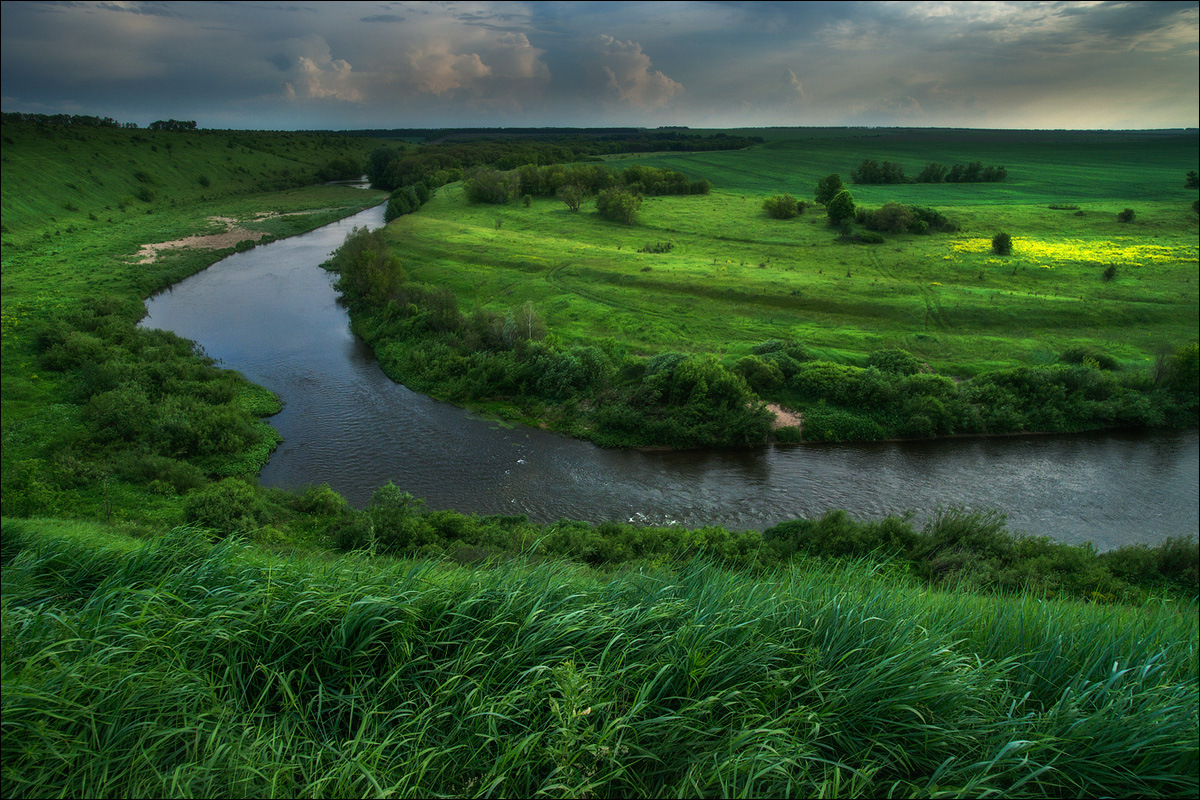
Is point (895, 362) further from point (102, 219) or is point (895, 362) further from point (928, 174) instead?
point (102, 219)

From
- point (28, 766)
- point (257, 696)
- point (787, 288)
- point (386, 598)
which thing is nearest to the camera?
point (28, 766)

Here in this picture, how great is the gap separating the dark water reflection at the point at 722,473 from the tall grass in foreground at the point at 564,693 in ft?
51.1

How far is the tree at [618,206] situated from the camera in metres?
61.8

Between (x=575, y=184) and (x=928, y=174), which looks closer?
(x=575, y=184)

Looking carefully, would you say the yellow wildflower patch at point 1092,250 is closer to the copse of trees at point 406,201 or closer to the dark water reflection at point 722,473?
the dark water reflection at point 722,473

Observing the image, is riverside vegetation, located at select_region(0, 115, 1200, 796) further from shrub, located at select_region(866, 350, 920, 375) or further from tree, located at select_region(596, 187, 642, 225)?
tree, located at select_region(596, 187, 642, 225)

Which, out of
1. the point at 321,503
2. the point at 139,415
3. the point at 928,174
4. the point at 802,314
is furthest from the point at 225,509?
the point at 928,174

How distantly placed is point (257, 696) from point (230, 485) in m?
16.4

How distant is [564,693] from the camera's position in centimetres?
356

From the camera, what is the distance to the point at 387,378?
3147cm

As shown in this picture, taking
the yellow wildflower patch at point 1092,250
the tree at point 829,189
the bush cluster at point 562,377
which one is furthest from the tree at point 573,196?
the yellow wildflower patch at point 1092,250

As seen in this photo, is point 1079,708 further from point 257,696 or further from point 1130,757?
point 257,696

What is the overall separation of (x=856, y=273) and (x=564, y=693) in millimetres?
45870

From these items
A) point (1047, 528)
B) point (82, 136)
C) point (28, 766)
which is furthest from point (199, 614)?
point (82, 136)
